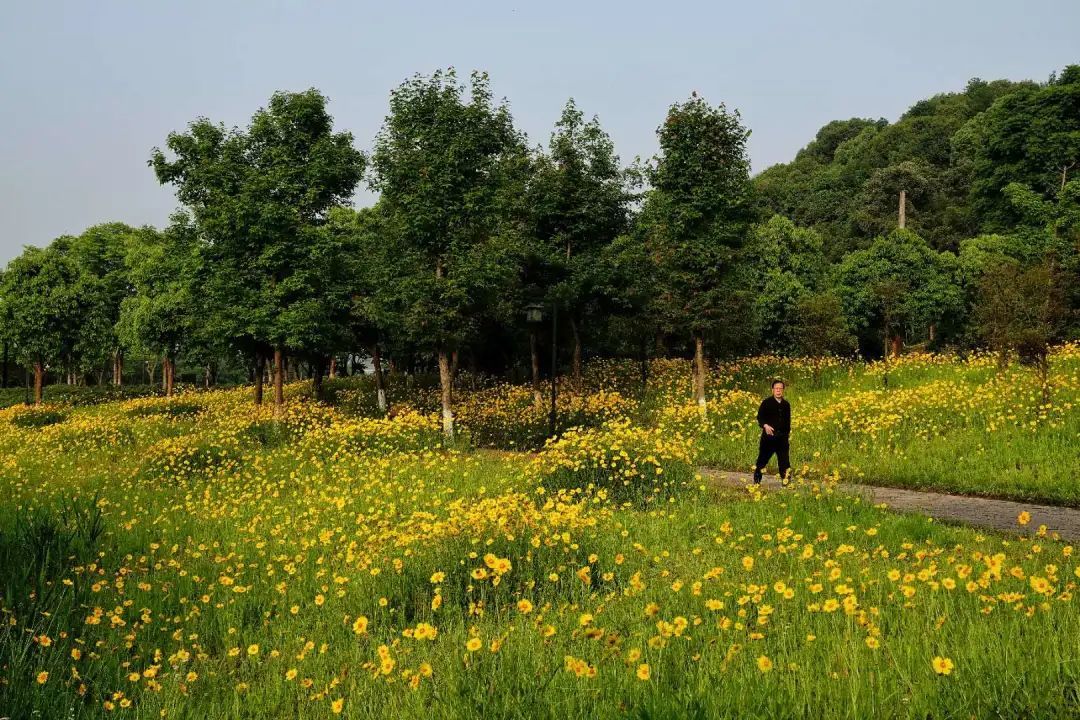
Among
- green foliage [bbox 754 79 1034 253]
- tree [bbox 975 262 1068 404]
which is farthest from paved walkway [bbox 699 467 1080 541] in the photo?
green foliage [bbox 754 79 1034 253]

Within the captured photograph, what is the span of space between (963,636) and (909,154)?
74454mm

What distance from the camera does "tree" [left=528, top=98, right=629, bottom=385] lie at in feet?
72.4

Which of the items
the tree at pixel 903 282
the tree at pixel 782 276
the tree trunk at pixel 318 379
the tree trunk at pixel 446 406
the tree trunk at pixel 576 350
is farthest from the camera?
the tree at pixel 903 282

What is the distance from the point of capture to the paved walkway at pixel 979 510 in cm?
877

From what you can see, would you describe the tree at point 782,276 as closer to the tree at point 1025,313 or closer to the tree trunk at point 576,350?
the tree trunk at point 576,350

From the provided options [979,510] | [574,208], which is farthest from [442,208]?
[979,510]

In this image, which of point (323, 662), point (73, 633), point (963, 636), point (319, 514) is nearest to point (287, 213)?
point (319, 514)

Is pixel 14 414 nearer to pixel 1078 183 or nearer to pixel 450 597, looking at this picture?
pixel 450 597

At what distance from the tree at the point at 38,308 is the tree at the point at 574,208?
33.4 meters

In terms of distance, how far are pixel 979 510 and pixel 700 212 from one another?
449 inches

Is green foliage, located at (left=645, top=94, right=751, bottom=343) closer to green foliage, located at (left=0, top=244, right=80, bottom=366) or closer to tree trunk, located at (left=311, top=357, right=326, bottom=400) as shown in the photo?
tree trunk, located at (left=311, top=357, right=326, bottom=400)

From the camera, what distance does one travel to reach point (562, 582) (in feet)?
19.6

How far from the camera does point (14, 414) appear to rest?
31.4m

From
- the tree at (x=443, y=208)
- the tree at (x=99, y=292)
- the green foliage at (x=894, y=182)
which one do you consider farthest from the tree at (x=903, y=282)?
the tree at (x=99, y=292)
